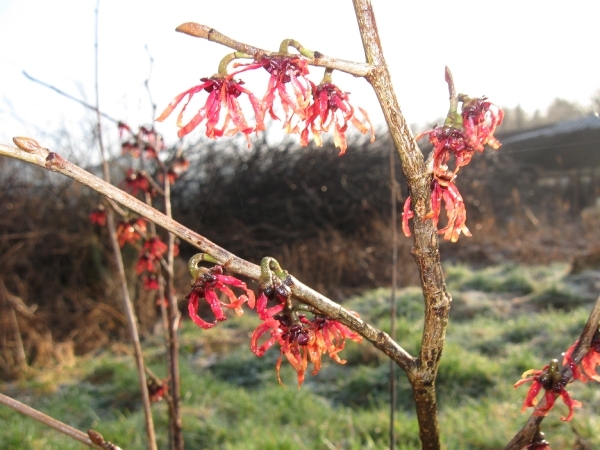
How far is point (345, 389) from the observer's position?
423 cm

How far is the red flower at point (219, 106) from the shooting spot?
718mm

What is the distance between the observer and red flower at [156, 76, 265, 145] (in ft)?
2.35

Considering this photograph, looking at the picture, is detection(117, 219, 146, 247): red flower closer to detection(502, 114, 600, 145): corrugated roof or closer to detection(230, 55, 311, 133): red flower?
detection(230, 55, 311, 133): red flower

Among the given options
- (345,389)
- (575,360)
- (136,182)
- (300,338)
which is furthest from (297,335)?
(345,389)

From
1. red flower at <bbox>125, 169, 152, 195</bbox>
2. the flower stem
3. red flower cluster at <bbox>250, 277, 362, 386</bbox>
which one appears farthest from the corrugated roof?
the flower stem

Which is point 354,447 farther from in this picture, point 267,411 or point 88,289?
point 88,289

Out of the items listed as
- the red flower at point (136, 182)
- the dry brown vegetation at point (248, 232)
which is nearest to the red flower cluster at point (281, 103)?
the red flower at point (136, 182)

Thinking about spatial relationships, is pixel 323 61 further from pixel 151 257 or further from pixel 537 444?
pixel 151 257

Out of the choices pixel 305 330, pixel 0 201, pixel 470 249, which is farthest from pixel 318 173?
pixel 305 330

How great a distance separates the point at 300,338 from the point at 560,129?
47.3ft

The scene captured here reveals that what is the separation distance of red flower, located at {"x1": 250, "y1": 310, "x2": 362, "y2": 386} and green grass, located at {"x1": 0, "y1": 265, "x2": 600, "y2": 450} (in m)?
1.94

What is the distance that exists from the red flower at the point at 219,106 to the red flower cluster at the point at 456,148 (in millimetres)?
248

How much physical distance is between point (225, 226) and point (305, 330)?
25.9 feet

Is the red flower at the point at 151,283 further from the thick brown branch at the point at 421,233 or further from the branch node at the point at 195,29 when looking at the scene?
the branch node at the point at 195,29
